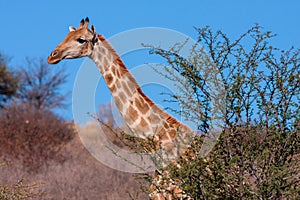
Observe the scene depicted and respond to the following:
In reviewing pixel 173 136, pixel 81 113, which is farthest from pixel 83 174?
pixel 173 136

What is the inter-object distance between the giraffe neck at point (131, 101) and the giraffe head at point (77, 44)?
0.08 meters

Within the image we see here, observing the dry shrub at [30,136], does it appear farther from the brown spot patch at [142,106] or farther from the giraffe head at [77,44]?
Result: the brown spot patch at [142,106]

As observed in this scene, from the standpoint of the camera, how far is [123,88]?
6871mm

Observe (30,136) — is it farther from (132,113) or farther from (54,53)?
(132,113)

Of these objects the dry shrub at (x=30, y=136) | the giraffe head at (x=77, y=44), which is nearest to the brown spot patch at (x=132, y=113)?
the giraffe head at (x=77, y=44)

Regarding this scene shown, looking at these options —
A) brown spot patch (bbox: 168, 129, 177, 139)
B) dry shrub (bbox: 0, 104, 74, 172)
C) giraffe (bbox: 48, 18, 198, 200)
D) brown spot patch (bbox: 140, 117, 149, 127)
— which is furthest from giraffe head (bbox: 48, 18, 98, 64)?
A: dry shrub (bbox: 0, 104, 74, 172)

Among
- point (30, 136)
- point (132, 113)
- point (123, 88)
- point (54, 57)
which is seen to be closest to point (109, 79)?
point (123, 88)

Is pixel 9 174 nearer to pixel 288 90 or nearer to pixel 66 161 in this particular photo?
pixel 66 161

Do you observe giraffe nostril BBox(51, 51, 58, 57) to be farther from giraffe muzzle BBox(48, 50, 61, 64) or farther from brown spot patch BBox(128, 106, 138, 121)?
brown spot patch BBox(128, 106, 138, 121)

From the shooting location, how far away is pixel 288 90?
541 cm

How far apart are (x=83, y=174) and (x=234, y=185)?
8.17 metres

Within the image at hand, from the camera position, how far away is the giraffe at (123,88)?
6.55 meters

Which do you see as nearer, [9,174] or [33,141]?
[9,174]

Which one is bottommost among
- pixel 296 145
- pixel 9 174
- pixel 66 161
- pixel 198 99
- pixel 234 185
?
pixel 234 185
